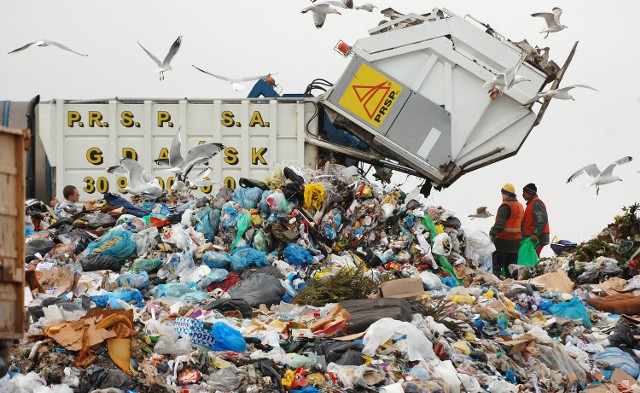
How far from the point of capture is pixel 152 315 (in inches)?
310

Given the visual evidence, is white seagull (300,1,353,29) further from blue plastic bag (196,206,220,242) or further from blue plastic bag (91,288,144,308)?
blue plastic bag (91,288,144,308)

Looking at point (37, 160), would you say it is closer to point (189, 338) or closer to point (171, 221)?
point (171, 221)

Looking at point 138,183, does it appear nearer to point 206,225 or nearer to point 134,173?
point 134,173

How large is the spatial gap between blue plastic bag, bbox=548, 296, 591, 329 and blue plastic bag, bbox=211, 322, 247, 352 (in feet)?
11.7

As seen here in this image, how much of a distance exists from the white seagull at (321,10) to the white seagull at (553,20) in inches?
82.1

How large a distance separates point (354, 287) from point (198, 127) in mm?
4976

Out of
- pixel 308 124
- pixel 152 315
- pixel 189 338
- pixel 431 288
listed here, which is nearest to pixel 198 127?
pixel 308 124

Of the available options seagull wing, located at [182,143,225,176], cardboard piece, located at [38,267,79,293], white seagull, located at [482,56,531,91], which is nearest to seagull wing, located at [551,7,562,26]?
white seagull, located at [482,56,531,91]

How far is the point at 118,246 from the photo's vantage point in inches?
397

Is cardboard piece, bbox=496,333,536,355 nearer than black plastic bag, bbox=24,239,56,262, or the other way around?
cardboard piece, bbox=496,333,536,355

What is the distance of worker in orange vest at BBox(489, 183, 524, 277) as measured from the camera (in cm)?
→ 1231

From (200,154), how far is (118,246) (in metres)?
2.04

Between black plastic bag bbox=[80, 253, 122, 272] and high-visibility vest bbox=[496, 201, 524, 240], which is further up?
high-visibility vest bbox=[496, 201, 524, 240]

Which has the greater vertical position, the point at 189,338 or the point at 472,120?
the point at 472,120
